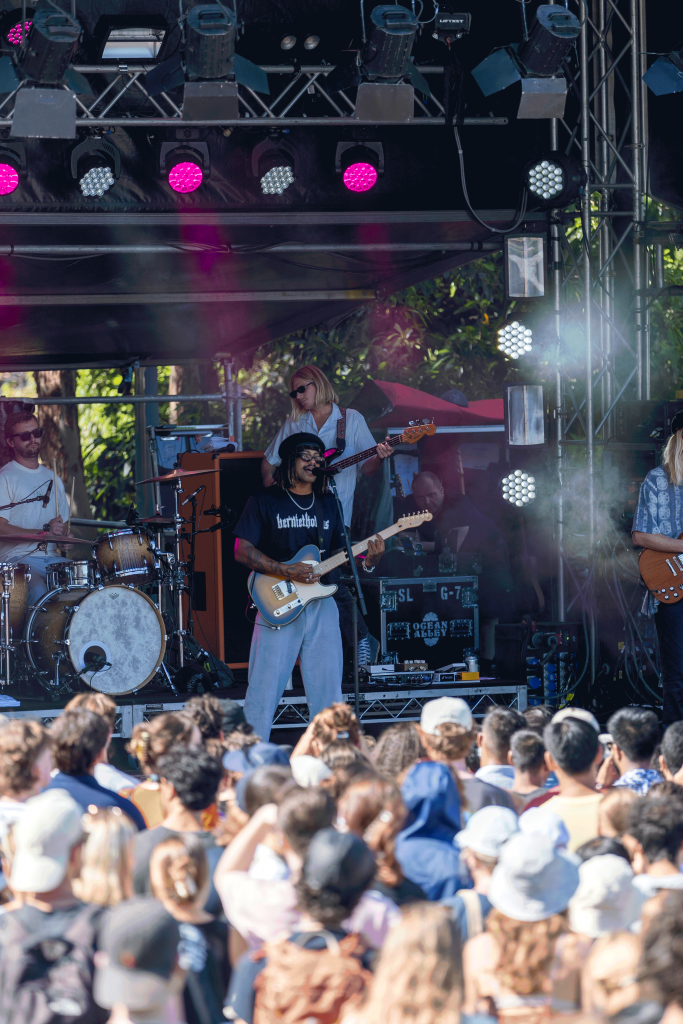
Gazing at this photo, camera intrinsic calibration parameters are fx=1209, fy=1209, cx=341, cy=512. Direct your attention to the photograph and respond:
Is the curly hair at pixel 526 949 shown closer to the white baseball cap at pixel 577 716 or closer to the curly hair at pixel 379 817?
the curly hair at pixel 379 817

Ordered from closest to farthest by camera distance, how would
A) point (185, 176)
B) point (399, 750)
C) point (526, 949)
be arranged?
point (526, 949), point (399, 750), point (185, 176)

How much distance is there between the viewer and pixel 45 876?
2.65m

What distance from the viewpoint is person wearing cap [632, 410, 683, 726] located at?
671cm

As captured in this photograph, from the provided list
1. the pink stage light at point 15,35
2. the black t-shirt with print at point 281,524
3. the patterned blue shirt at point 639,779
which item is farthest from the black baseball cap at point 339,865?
the pink stage light at point 15,35

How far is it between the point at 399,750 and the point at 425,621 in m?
4.30

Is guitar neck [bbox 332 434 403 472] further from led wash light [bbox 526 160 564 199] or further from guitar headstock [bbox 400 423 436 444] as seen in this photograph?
led wash light [bbox 526 160 564 199]

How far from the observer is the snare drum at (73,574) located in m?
8.13

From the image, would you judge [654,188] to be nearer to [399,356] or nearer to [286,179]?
[286,179]

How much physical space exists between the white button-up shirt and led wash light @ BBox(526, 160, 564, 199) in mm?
1807

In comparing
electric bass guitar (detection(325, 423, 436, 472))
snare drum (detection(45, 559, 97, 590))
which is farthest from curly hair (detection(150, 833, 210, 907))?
snare drum (detection(45, 559, 97, 590))

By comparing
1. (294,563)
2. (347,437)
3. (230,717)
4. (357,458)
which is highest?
(347,437)

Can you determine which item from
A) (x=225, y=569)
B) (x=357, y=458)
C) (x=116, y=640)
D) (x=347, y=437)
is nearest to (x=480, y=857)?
(x=357, y=458)

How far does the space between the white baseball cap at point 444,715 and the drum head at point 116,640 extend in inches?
150

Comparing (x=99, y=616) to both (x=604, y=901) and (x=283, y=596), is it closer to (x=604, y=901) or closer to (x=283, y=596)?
(x=283, y=596)
